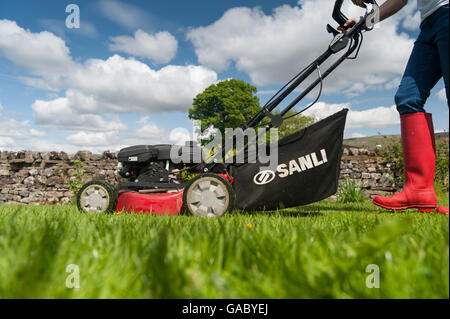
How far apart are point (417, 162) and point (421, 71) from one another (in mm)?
687

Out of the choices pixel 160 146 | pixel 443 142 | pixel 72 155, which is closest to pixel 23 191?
pixel 72 155

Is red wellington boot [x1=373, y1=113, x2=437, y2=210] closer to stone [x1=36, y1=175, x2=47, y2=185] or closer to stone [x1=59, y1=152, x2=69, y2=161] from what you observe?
stone [x1=59, y1=152, x2=69, y2=161]

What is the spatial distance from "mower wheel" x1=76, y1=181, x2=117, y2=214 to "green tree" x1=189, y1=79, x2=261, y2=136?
19069 mm

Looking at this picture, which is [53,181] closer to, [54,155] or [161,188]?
[54,155]

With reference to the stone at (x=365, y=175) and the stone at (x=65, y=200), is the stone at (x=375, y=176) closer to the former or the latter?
the stone at (x=365, y=175)

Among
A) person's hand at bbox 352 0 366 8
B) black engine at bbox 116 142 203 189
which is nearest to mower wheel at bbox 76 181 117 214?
black engine at bbox 116 142 203 189

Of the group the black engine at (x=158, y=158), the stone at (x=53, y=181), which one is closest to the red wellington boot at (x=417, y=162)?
the black engine at (x=158, y=158)

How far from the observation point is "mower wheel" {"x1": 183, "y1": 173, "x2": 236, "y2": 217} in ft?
8.30

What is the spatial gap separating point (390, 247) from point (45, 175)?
25.9 feet

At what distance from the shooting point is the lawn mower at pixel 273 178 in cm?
250

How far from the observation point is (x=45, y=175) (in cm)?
730

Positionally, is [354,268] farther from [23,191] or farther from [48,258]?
[23,191]

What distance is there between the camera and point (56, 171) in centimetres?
730

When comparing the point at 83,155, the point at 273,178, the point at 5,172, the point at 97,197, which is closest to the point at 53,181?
the point at 83,155
